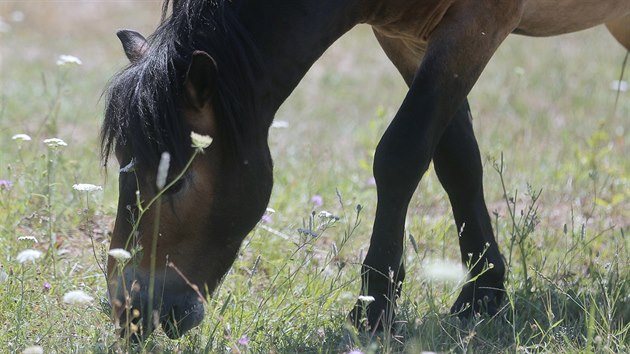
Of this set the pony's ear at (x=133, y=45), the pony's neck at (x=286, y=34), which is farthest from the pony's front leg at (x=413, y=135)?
the pony's ear at (x=133, y=45)

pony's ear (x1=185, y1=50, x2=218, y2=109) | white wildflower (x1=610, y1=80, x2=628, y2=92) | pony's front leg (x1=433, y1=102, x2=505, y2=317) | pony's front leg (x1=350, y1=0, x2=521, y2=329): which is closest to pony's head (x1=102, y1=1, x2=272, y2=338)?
pony's ear (x1=185, y1=50, x2=218, y2=109)

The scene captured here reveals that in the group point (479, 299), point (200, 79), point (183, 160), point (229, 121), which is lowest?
point (479, 299)

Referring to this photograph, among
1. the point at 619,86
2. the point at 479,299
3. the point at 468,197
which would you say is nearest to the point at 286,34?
the point at 468,197

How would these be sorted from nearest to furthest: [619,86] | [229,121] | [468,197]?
[229,121] < [468,197] < [619,86]

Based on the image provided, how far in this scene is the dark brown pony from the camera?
2.80m

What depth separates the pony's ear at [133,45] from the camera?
10.2ft

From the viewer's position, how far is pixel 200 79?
2801 millimetres

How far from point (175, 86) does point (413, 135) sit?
Answer: 2.66ft

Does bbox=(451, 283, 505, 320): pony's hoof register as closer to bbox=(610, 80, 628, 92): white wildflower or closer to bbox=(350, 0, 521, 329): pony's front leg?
bbox=(350, 0, 521, 329): pony's front leg

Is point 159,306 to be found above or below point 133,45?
below

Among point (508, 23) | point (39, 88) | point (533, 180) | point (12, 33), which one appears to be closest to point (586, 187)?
point (533, 180)

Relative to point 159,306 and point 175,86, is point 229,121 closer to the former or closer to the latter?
point 175,86

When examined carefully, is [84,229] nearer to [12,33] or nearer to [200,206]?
[200,206]

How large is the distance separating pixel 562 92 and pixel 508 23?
446 centimetres
